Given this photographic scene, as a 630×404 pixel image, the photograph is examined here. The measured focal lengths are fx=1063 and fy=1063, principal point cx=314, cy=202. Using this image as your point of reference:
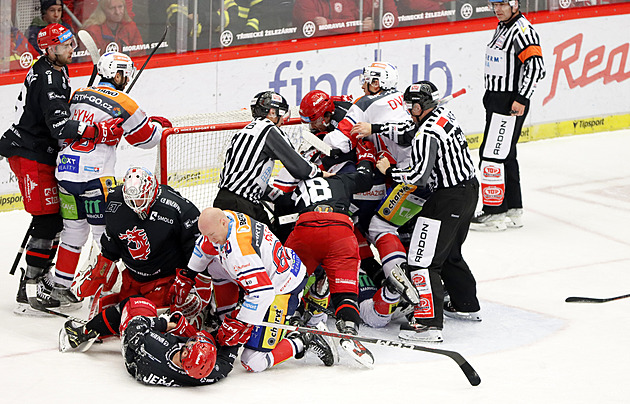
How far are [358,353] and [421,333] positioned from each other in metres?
0.56

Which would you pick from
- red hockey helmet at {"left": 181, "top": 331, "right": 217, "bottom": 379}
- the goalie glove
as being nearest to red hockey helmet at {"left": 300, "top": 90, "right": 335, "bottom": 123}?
the goalie glove

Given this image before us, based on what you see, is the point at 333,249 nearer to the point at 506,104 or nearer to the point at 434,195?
the point at 434,195

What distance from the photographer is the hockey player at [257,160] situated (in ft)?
19.5

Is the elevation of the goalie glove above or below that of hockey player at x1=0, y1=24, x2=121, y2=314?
below

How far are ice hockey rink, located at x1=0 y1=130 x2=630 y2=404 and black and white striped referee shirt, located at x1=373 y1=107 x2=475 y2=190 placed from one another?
34.0 inches

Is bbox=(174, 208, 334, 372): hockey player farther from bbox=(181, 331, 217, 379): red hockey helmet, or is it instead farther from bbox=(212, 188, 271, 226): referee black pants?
bbox=(212, 188, 271, 226): referee black pants

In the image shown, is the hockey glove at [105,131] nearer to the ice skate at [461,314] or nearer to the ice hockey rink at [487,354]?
the ice hockey rink at [487,354]

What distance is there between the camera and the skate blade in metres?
5.22

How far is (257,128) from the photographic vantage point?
19.5ft

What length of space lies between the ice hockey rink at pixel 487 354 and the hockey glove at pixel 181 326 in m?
0.29

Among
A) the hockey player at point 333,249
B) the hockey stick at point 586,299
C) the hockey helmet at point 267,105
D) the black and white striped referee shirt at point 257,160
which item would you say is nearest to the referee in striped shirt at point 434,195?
the hockey player at point 333,249

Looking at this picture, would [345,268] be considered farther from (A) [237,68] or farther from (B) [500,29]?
(A) [237,68]

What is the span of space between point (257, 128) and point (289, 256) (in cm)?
99

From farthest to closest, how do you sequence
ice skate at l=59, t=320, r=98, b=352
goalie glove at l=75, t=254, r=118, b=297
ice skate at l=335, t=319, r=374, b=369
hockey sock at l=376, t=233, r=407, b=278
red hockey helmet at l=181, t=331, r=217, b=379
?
hockey sock at l=376, t=233, r=407, b=278, goalie glove at l=75, t=254, r=118, b=297, ice skate at l=59, t=320, r=98, b=352, ice skate at l=335, t=319, r=374, b=369, red hockey helmet at l=181, t=331, r=217, b=379
